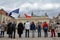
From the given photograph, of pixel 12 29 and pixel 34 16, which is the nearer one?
pixel 12 29

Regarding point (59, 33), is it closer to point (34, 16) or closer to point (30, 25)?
point (30, 25)

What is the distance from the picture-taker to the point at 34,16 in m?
83.6

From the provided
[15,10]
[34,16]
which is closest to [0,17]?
[34,16]

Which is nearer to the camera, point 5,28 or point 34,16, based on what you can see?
point 5,28

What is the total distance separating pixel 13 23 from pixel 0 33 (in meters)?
1.95

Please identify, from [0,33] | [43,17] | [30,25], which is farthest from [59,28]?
[43,17]

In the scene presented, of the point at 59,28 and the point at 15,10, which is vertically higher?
the point at 15,10

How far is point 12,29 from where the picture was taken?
19.5 meters

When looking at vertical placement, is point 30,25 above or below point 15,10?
below

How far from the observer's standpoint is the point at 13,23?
762 inches

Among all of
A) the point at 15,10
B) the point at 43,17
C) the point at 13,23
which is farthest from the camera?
the point at 43,17

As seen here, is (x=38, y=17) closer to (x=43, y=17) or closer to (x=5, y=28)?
(x=43, y=17)

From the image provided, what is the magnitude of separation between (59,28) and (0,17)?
68275 mm

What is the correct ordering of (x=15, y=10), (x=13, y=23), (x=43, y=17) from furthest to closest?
1. (x=43, y=17)
2. (x=15, y=10)
3. (x=13, y=23)
